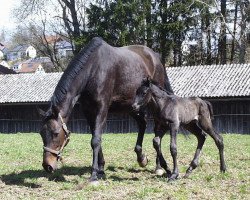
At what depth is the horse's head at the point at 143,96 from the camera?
860 cm

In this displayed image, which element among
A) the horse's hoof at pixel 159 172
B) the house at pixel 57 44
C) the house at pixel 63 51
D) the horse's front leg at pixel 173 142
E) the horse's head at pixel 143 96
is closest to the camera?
the horse's head at pixel 143 96

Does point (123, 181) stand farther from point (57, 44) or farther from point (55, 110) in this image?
point (57, 44)

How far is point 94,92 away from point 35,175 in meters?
2.25

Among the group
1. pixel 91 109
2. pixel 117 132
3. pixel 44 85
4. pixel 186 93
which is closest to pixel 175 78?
pixel 186 93

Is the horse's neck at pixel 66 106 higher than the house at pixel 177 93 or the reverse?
higher

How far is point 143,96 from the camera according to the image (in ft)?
28.5

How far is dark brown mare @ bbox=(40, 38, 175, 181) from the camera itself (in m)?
8.43

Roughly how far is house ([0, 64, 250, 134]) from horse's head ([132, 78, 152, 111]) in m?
19.6

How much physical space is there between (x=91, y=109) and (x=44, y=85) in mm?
27193

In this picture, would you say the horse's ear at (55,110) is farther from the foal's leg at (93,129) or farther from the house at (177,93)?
the house at (177,93)

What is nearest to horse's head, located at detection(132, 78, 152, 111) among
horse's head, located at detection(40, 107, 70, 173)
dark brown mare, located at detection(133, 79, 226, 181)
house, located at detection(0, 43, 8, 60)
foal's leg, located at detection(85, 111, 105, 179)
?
dark brown mare, located at detection(133, 79, 226, 181)

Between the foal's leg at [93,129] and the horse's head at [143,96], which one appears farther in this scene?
the foal's leg at [93,129]

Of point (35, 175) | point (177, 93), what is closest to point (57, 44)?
point (177, 93)

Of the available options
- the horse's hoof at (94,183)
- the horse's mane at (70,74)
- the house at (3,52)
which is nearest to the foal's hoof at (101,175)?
the horse's hoof at (94,183)
